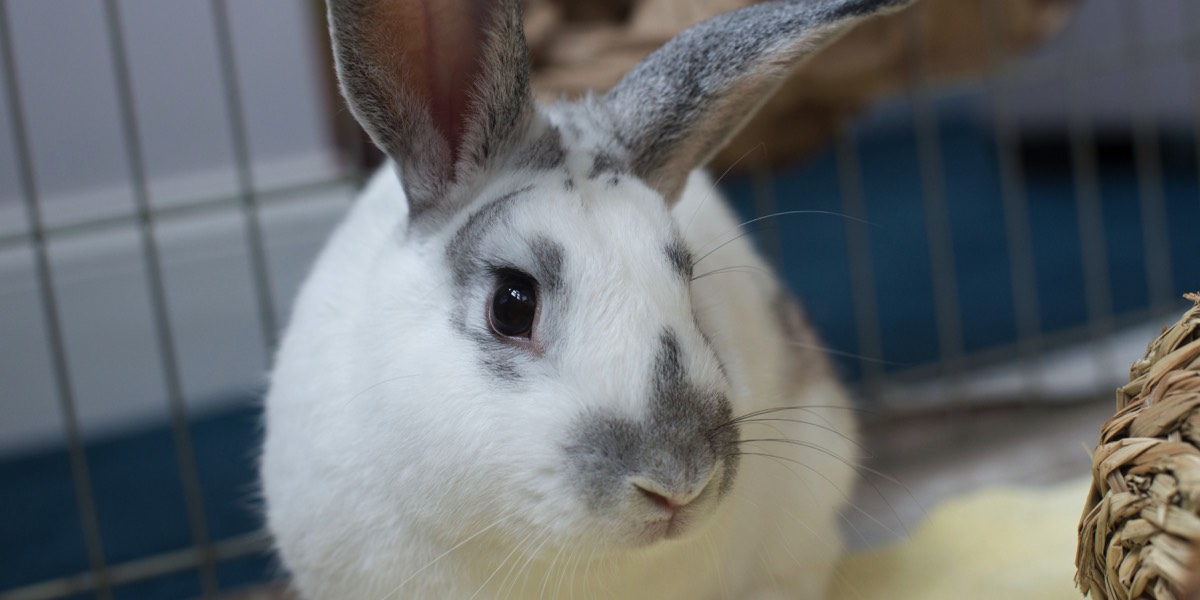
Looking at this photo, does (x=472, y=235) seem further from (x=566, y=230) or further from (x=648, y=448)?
(x=648, y=448)

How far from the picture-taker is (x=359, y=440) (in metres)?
1.39

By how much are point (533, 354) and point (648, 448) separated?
0.18 meters

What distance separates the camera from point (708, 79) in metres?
1.46

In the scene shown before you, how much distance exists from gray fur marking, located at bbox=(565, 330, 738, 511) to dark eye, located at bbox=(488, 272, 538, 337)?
163mm

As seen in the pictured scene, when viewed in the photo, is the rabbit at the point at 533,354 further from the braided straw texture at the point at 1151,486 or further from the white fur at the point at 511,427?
the braided straw texture at the point at 1151,486

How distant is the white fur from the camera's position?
47.4 inches

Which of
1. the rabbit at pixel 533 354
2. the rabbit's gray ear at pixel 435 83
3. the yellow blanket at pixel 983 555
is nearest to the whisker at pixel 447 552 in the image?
the rabbit at pixel 533 354

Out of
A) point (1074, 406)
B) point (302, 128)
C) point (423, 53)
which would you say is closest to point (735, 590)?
point (423, 53)

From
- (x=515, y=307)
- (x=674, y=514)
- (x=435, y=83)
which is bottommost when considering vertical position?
(x=674, y=514)

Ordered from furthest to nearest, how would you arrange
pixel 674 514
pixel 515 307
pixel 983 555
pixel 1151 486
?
pixel 983 555 → pixel 515 307 → pixel 674 514 → pixel 1151 486

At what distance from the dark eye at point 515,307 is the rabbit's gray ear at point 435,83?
0.20 meters

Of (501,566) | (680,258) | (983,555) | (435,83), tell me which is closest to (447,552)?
(501,566)

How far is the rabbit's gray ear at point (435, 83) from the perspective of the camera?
1341mm

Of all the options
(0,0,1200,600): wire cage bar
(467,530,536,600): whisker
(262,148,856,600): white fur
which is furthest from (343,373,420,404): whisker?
(0,0,1200,600): wire cage bar
